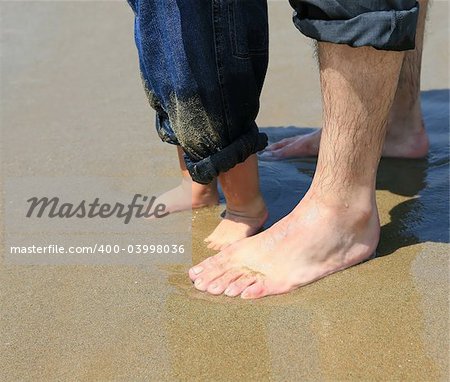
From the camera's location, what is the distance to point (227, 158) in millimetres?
2090

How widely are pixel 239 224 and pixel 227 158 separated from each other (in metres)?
0.24

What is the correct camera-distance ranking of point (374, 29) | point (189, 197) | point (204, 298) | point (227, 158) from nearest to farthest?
point (374, 29), point (204, 298), point (227, 158), point (189, 197)

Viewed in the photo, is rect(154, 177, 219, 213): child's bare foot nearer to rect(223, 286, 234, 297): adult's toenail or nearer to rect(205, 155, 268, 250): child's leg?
rect(205, 155, 268, 250): child's leg

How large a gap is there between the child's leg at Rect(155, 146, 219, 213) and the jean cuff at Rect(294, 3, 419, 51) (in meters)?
0.72

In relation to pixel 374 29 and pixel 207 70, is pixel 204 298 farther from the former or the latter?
pixel 374 29

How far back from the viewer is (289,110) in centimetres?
316

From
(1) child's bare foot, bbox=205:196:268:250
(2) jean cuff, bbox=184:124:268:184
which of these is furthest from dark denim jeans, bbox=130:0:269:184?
(1) child's bare foot, bbox=205:196:268:250

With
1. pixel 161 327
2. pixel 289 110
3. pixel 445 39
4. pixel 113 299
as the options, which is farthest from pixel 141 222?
pixel 445 39

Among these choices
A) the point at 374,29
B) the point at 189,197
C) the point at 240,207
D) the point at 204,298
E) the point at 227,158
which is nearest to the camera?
the point at 374,29

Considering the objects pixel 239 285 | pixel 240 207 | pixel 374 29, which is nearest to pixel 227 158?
pixel 240 207

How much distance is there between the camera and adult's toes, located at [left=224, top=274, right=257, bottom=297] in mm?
1954

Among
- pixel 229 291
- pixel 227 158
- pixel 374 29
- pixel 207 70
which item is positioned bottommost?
pixel 229 291

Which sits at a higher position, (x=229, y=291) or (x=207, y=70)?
(x=207, y=70)

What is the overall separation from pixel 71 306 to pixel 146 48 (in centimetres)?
66
